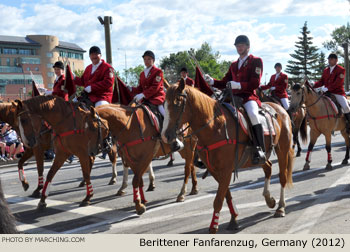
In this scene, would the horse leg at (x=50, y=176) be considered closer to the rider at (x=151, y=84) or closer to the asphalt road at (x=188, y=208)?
the asphalt road at (x=188, y=208)

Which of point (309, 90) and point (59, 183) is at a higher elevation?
point (309, 90)

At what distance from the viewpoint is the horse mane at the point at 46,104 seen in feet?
25.9

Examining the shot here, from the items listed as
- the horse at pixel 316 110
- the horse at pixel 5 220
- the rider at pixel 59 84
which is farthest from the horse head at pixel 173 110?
the horse at pixel 316 110

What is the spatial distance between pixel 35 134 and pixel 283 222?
523cm

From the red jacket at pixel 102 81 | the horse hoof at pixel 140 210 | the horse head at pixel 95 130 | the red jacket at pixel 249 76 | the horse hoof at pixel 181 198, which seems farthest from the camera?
the red jacket at pixel 102 81

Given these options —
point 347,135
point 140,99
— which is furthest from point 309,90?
point 140,99

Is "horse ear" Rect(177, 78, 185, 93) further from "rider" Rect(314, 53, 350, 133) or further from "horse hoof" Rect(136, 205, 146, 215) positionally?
"rider" Rect(314, 53, 350, 133)

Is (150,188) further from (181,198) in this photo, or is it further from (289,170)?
(289,170)

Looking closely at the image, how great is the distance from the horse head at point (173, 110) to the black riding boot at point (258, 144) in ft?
4.98

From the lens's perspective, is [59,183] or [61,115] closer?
[61,115]

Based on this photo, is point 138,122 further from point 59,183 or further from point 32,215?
point 59,183

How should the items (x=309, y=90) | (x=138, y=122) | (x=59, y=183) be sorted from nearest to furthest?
(x=138, y=122)
(x=59, y=183)
(x=309, y=90)

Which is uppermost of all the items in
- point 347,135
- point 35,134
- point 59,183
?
point 35,134

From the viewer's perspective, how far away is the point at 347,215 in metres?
6.59
